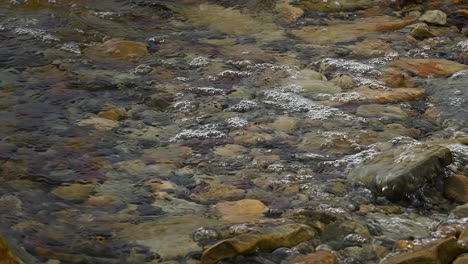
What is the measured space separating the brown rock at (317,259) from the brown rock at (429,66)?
2.71 meters

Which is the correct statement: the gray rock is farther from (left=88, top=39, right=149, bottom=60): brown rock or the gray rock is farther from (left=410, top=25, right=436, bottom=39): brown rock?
(left=88, top=39, right=149, bottom=60): brown rock

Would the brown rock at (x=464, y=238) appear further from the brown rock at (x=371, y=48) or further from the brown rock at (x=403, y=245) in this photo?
the brown rock at (x=371, y=48)

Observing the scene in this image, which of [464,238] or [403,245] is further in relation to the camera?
[403,245]

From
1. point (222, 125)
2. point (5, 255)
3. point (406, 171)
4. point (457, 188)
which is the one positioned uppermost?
point (5, 255)

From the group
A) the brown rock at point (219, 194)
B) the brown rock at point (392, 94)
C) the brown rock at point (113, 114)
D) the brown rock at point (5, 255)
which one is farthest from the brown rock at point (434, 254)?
the brown rock at point (113, 114)

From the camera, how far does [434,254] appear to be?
246 cm

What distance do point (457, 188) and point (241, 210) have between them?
1.12 meters

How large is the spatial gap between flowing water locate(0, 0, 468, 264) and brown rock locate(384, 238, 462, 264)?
237mm

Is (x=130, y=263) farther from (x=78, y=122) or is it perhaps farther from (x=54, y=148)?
(x=78, y=122)

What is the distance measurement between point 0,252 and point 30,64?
315 cm

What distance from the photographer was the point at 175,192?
335 cm

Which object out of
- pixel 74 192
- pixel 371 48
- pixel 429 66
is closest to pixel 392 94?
pixel 429 66

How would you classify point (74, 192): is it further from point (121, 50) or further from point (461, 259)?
point (121, 50)

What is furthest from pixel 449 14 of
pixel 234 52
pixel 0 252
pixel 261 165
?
pixel 0 252
